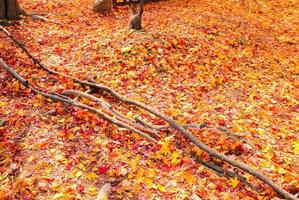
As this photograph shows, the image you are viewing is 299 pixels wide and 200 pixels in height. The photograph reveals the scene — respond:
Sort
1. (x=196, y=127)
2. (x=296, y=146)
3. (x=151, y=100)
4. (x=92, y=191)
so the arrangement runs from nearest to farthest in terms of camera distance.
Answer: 1. (x=92, y=191)
2. (x=196, y=127)
3. (x=296, y=146)
4. (x=151, y=100)

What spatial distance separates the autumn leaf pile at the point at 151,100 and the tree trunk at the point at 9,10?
0.35 m

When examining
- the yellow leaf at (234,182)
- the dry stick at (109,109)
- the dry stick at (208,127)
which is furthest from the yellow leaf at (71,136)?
the yellow leaf at (234,182)

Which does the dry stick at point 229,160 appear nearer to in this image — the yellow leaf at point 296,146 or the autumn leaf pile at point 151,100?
the autumn leaf pile at point 151,100

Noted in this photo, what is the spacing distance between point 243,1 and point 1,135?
507 inches

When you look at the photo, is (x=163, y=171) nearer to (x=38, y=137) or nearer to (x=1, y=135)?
(x=38, y=137)

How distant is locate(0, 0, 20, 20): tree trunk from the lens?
402 inches

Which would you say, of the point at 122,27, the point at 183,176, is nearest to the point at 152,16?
the point at 122,27

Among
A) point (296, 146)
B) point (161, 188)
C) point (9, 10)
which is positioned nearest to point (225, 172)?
point (161, 188)

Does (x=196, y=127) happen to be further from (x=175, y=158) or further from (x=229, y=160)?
(x=229, y=160)

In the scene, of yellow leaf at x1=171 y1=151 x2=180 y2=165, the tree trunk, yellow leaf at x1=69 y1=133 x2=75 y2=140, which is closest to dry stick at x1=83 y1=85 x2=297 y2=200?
yellow leaf at x1=171 y1=151 x2=180 y2=165

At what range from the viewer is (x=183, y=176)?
5.00 meters

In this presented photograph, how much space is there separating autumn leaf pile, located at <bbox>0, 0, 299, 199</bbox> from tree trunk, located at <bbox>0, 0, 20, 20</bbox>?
35 centimetres

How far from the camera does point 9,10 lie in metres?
10.4

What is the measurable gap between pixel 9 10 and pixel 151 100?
6424 mm
